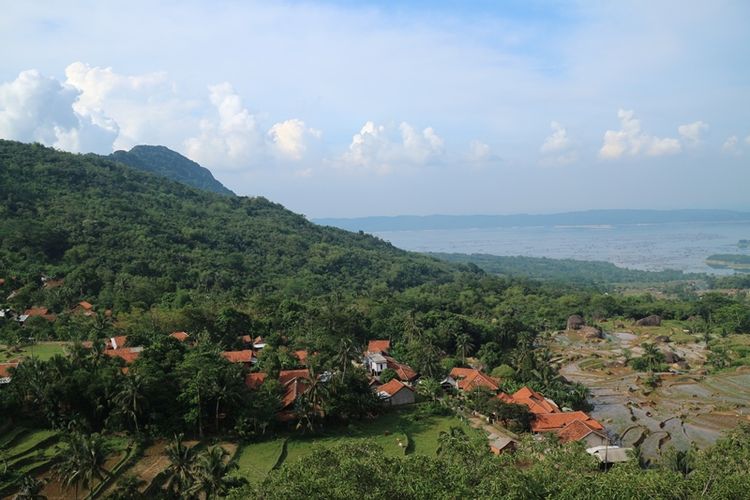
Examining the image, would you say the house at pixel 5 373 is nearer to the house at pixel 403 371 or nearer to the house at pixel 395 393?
the house at pixel 395 393

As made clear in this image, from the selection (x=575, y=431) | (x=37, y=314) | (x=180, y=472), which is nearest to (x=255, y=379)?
(x=180, y=472)

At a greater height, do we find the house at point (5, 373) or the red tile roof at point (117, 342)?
the house at point (5, 373)

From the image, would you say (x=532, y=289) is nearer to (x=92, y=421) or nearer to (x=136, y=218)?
(x=136, y=218)

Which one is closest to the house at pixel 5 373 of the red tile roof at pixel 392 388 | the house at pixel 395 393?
the house at pixel 395 393

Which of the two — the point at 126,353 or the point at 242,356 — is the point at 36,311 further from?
the point at 242,356

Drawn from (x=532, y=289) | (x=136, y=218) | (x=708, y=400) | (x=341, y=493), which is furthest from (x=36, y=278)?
(x=532, y=289)

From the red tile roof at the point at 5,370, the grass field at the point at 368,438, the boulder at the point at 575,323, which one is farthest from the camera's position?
the boulder at the point at 575,323
